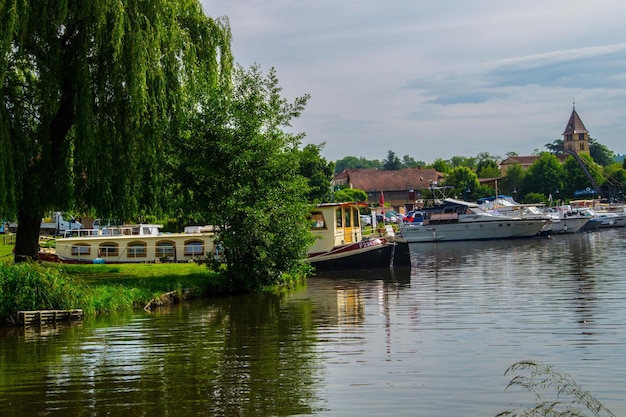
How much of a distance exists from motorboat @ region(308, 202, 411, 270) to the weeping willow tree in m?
12.1

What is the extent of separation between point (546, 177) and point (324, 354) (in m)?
102

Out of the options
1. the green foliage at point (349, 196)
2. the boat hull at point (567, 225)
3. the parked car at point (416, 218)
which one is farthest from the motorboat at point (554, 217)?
the green foliage at point (349, 196)

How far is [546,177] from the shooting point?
111375 mm

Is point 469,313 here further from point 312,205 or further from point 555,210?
point 555,210

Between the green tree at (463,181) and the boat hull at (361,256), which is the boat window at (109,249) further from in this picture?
the green tree at (463,181)

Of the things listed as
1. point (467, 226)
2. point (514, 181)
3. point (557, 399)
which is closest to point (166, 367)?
point (557, 399)

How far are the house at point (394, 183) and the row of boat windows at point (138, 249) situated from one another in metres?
93.1

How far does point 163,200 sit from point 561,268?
740 inches

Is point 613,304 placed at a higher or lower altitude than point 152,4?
lower

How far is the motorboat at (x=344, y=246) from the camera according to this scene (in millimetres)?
35375

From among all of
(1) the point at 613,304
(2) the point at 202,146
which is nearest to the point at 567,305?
(1) the point at 613,304

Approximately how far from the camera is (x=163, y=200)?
2517cm

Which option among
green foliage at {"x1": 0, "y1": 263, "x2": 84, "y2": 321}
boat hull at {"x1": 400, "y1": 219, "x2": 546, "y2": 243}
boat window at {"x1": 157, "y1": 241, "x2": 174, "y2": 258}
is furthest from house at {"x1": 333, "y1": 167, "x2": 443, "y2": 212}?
green foliage at {"x1": 0, "y1": 263, "x2": 84, "y2": 321}

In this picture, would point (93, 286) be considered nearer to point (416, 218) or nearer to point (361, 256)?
point (361, 256)
